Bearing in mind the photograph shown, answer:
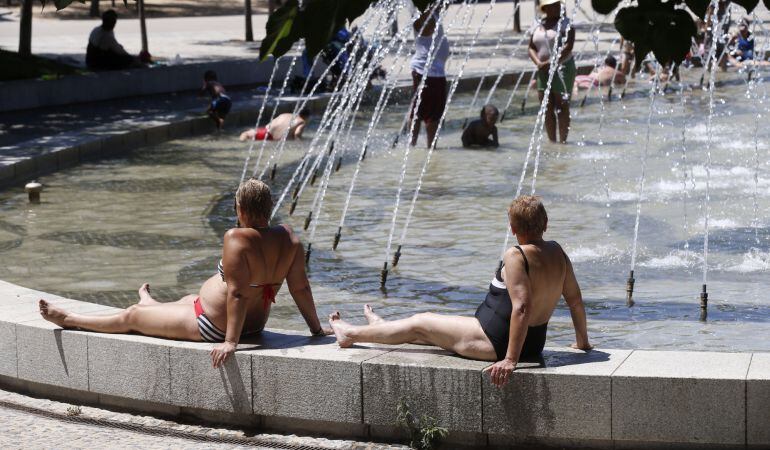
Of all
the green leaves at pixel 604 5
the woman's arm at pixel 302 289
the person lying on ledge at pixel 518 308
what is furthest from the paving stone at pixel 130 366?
the green leaves at pixel 604 5

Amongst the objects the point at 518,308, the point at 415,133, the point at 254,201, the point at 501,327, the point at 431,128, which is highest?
the point at 254,201

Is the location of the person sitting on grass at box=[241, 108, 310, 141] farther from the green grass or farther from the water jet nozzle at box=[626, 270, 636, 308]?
the water jet nozzle at box=[626, 270, 636, 308]

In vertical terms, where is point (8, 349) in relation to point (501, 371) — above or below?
below

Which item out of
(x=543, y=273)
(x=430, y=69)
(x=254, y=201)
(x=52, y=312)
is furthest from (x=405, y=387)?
(x=430, y=69)

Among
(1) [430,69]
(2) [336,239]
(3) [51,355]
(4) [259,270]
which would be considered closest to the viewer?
(4) [259,270]

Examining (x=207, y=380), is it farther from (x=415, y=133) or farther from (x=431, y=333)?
(x=415, y=133)

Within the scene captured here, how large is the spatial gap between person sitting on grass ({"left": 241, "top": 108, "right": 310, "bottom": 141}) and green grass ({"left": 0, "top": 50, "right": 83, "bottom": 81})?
4375mm

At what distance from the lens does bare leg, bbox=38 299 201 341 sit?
6020 millimetres

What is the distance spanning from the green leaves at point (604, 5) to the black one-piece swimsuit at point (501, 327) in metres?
2.10

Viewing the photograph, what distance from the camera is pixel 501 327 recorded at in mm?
5473

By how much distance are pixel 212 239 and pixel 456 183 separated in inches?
118

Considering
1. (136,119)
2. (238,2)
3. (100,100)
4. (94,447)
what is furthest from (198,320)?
(238,2)

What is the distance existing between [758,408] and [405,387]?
4.47 feet

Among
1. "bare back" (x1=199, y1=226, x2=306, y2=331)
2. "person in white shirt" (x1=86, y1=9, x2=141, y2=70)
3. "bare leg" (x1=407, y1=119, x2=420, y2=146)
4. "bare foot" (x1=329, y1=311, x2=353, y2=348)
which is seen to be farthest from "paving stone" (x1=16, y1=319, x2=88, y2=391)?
"person in white shirt" (x1=86, y1=9, x2=141, y2=70)
